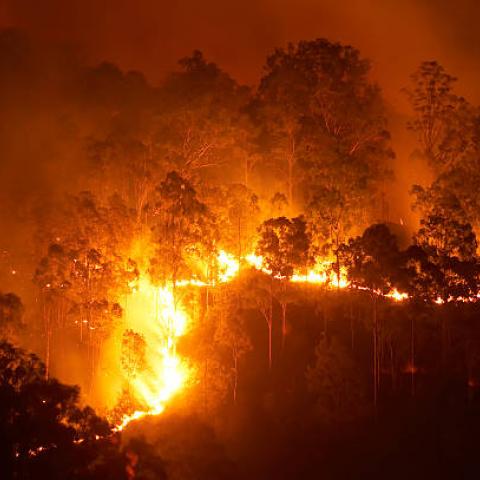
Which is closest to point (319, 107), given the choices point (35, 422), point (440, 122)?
point (440, 122)

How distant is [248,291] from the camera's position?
2700 centimetres

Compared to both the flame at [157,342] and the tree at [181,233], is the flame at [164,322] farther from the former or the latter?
the tree at [181,233]

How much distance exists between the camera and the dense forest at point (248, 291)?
22906 mm

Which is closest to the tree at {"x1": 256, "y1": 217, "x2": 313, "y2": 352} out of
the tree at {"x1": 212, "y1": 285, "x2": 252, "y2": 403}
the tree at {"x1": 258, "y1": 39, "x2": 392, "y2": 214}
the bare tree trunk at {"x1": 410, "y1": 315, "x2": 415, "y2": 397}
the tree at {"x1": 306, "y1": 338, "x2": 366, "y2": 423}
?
the tree at {"x1": 212, "y1": 285, "x2": 252, "y2": 403}

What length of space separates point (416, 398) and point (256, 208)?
11030 millimetres

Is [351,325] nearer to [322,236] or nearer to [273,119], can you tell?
[322,236]

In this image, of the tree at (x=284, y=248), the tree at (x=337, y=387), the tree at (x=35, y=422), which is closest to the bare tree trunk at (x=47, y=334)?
the tree at (x=284, y=248)

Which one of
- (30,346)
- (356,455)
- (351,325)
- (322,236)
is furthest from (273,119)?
Answer: (356,455)

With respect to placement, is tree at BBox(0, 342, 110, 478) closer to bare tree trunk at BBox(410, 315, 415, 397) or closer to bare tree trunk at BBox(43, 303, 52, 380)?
bare tree trunk at BBox(410, 315, 415, 397)

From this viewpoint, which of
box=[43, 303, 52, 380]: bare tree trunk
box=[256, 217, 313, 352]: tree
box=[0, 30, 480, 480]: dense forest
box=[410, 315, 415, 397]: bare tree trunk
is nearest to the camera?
box=[0, 30, 480, 480]: dense forest

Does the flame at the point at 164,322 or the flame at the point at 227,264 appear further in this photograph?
the flame at the point at 227,264

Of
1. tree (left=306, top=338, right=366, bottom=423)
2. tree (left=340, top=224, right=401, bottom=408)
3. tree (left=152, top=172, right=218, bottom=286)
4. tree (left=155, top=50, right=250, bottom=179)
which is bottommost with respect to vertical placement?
tree (left=306, top=338, right=366, bottom=423)

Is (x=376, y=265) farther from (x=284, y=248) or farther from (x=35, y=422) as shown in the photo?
(x=35, y=422)

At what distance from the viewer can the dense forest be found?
2291 centimetres
